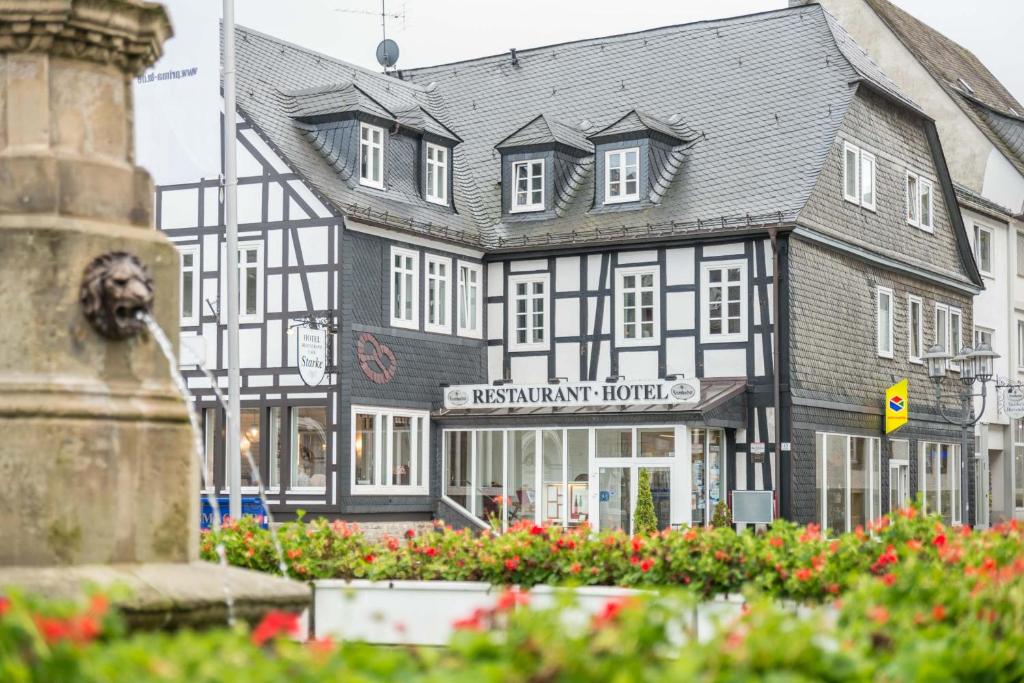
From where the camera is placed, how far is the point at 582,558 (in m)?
12.3

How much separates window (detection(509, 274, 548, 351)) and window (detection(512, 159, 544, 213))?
5.62 feet

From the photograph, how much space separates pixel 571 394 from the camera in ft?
98.6

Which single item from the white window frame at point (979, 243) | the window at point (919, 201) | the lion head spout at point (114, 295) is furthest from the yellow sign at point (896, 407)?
the lion head spout at point (114, 295)

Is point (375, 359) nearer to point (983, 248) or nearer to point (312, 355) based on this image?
point (312, 355)

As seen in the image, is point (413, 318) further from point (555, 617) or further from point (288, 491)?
point (555, 617)

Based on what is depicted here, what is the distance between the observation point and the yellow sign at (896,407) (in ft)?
107

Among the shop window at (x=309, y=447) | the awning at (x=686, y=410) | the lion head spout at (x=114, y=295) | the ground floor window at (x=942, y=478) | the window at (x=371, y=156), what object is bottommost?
the ground floor window at (x=942, y=478)

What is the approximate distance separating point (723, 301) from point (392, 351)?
618cm

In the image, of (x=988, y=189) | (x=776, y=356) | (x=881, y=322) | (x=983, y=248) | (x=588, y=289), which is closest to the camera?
(x=776, y=356)

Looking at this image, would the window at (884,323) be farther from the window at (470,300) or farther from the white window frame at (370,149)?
the white window frame at (370,149)

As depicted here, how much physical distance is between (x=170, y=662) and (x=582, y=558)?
806cm

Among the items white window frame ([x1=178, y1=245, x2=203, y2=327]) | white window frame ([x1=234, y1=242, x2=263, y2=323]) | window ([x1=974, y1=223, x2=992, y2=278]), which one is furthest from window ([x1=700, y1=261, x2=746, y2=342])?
window ([x1=974, y1=223, x2=992, y2=278])

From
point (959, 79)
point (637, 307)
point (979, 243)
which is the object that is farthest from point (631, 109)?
point (959, 79)

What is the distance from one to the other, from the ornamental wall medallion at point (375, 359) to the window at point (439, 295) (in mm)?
1399
